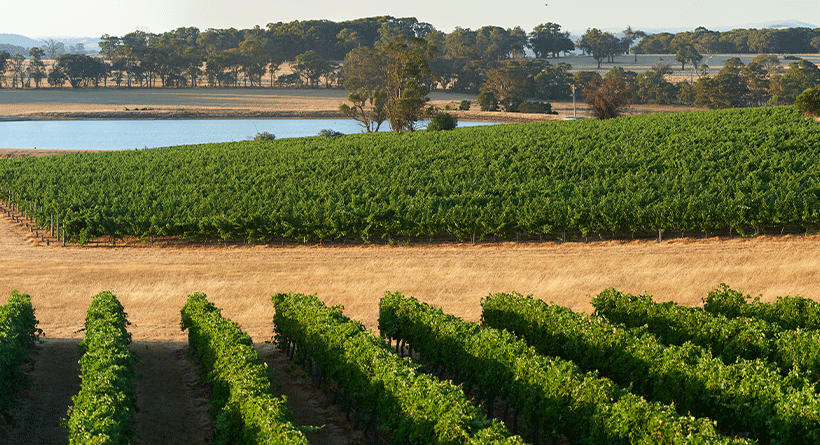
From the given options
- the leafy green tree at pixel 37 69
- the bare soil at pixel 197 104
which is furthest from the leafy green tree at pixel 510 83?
the leafy green tree at pixel 37 69

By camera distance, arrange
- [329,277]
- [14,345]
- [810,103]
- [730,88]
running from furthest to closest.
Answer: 1. [730,88]
2. [810,103]
3. [329,277]
4. [14,345]

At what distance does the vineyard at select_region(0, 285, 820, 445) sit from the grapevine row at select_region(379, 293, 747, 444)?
0.09ft

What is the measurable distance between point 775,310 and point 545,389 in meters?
9.77

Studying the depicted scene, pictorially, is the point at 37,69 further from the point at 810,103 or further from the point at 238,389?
the point at 238,389

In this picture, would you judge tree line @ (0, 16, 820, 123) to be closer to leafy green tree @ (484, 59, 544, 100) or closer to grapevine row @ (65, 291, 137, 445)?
leafy green tree @ (484, 59, 544, 100)

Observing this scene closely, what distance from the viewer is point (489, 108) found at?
124812 mm

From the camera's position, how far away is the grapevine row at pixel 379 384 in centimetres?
1266

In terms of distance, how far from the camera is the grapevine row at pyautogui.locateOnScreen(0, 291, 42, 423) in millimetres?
15453

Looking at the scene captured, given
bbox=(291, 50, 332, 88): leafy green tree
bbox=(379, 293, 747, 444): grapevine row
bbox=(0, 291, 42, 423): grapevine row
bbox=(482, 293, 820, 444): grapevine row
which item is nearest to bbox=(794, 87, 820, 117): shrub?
bbox=(482, 293, 820, 444): grapevine row

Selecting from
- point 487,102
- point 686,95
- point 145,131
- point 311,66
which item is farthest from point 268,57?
point 686,95

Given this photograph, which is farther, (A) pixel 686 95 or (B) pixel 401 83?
(A) pixel 686 95

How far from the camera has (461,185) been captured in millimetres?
42750

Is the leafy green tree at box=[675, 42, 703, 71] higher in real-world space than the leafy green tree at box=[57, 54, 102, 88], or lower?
higher

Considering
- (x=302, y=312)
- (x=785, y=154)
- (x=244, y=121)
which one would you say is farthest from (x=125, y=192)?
(x=244, y=121)
